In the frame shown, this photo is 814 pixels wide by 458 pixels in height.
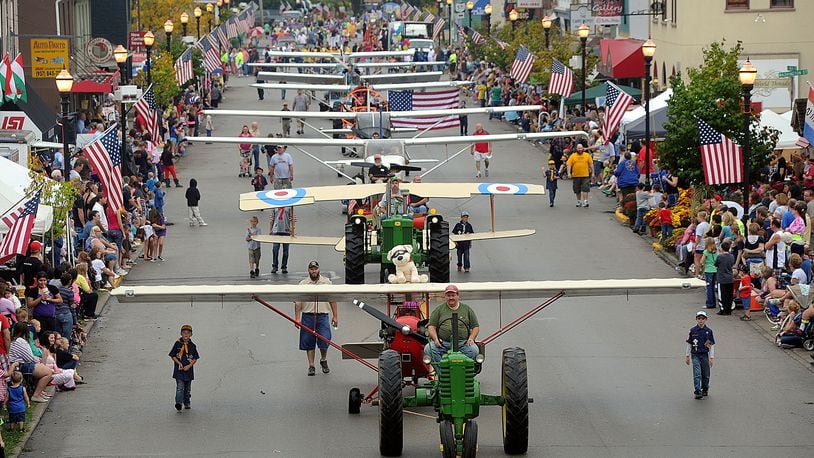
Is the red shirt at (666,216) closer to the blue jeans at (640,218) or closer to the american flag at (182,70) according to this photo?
the blue jeans at (640,218)

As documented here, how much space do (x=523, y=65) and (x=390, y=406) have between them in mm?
37299

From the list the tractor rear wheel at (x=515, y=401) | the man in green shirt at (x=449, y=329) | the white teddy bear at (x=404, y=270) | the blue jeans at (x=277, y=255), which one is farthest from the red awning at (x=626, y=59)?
the tractor rear wheel at (x=515, y=401)

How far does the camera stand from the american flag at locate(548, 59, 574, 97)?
1879 inches

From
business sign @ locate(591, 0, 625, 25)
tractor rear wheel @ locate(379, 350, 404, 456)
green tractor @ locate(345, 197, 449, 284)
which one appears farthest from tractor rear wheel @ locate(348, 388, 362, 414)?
business sign @ locate(591, 0, 625, 25)

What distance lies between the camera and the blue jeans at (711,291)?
84.4ft

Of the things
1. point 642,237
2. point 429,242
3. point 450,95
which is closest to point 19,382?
point 429,242

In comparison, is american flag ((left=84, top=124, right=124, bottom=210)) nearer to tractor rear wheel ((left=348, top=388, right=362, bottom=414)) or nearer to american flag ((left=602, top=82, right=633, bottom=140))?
tractor rear wheel ((left=348, top=388, right=362, bottom=414))

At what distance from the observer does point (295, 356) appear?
22641 mm

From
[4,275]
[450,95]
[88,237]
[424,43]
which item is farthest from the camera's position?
[424,43]

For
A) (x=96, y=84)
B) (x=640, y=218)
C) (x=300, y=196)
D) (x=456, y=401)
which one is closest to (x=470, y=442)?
(x=456, y=401)

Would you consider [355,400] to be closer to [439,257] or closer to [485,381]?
[485,381]

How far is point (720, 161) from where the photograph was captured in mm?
29906

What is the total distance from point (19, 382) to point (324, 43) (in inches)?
3453

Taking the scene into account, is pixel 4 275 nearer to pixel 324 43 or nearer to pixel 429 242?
pixel 429 242
